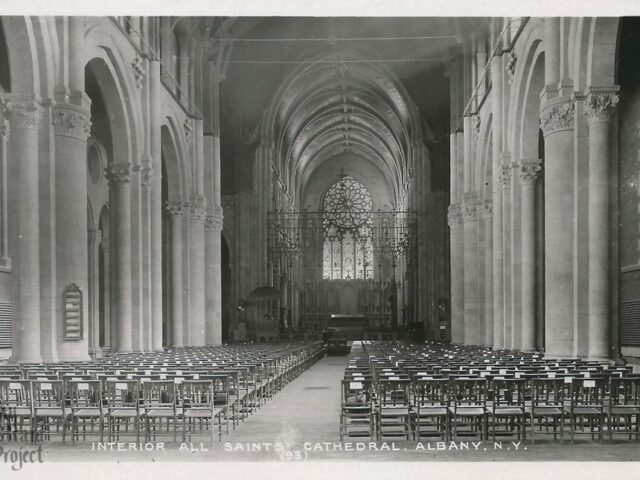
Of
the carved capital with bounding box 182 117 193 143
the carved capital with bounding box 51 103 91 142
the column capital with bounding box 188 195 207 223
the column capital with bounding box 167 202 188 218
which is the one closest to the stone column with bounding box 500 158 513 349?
the carved capital with bounding box 51 103 91 142

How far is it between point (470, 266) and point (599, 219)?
18836 mm

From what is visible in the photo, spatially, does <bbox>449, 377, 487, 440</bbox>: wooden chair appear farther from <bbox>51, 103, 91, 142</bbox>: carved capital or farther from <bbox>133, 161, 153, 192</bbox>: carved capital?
<bbox>133, 161, 153, 192</bbox>: carved capital

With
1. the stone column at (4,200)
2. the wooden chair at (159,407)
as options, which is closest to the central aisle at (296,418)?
the wooden chair at (159,407)

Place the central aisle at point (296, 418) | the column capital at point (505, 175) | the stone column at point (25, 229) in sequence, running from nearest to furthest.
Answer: the central aisle at point (296, 418) < the stone column at point (25, 229) < the column capital at point (505, 175)

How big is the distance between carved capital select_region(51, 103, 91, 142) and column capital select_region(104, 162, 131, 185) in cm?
678

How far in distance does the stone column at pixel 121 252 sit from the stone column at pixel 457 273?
748 inches

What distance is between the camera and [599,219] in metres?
19.8

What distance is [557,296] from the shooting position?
21.5m

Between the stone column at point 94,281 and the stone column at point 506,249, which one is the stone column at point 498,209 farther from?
the stone column at point 94,281

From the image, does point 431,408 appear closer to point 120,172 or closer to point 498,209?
point 120,172

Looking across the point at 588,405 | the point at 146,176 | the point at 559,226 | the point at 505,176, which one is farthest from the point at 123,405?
the point at 505,176

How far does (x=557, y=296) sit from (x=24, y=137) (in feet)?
46.9

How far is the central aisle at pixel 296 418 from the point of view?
12.4 metres
